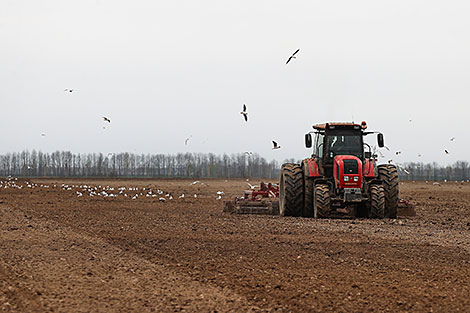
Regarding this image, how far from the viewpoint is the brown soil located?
6.75 m

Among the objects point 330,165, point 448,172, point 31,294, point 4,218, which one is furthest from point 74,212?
point 448,172

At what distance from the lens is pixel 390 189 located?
55.6 ft

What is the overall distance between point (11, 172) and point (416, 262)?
4130 inches

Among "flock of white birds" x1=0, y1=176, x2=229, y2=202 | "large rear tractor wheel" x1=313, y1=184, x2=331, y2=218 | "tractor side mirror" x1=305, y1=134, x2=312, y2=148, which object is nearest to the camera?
"large rear tractor wheel" x1=313, y1=184, x2=331, y2=218

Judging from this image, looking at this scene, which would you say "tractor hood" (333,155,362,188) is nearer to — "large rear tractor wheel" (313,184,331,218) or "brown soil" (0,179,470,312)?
"large rear tractor wheel" (313,184,331,218)

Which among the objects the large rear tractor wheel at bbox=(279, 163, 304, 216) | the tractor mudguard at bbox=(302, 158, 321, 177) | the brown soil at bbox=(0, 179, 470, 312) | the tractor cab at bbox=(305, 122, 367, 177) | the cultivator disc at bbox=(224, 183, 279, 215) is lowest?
the brown soil at bbox=(0, 179, 470, 312)

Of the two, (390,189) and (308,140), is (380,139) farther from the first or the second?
(308,140)

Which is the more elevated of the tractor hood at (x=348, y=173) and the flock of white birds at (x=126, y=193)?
the tractor hood at (x=348, y=173)

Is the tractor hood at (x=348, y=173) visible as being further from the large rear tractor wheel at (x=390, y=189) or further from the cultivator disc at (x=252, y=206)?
the cultivator disc at (x=252, y=206)

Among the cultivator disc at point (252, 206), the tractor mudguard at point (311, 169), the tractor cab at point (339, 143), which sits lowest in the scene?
the cultivator disc at point (252, 206)

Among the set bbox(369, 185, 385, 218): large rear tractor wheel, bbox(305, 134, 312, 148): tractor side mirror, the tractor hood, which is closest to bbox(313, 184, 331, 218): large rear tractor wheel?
the tractor hood

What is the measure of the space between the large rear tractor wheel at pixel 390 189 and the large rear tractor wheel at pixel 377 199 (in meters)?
0.60

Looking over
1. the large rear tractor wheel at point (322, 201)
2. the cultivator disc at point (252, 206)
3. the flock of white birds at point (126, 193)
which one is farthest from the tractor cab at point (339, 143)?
the flock of white birds at point (126, 193)

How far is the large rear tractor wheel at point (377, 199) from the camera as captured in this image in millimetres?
16344
